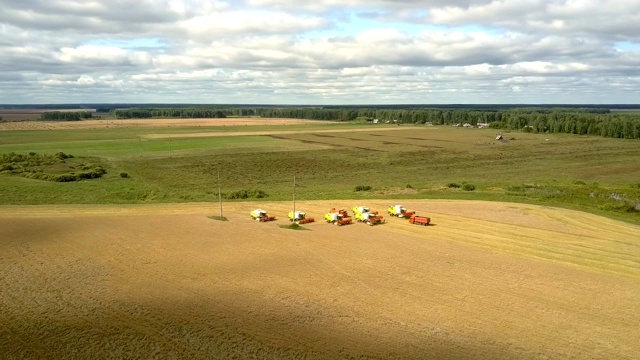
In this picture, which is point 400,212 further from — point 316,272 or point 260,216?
point 316,272

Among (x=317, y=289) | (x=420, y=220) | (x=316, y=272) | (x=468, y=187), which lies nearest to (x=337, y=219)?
(x=420, y=220)

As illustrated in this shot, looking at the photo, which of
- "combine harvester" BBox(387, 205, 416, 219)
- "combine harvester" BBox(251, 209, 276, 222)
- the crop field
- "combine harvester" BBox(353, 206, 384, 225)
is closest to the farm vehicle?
the crop field

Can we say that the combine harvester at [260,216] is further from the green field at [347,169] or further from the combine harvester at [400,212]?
the green field at [347,169]

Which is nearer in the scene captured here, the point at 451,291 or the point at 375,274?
the point at 451,291

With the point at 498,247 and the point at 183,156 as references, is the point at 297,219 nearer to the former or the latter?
the point at 498,247

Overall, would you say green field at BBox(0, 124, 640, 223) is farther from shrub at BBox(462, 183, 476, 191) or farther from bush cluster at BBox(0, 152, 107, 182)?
bush cluster at BBox(0, 152, 107, 182)

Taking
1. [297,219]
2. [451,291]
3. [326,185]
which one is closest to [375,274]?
[451,291]

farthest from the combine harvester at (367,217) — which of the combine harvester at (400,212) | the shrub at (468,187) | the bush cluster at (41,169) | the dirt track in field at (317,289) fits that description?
the bush cluster at (41,169)

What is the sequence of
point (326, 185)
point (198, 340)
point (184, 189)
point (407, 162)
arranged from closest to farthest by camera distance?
point (198, 340) < point (184, 189) < point (326, 185) < point (407, 162)

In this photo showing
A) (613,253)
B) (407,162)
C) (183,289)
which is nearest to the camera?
(183,289)
